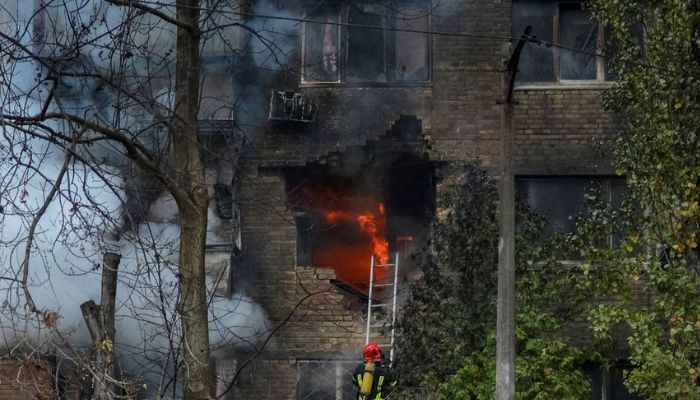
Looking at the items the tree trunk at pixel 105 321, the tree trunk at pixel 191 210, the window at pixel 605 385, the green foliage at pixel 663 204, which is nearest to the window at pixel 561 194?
the window at pixel 605 385

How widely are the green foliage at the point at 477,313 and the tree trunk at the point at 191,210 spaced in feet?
12.1

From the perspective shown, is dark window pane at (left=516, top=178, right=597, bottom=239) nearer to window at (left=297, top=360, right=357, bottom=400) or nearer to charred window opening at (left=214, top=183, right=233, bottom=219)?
window at (left=297, top=360, right=357, bottom=400)

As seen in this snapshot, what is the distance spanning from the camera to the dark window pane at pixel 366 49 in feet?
53.3

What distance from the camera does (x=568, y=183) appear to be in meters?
15.8

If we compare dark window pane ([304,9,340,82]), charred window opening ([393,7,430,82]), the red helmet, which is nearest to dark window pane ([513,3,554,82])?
charred window opening ([393,7,430,82])

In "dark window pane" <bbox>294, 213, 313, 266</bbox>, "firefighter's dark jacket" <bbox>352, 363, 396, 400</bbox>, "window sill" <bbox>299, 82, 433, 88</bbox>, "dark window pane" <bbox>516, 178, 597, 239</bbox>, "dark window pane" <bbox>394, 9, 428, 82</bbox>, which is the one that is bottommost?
"firefighter's dark jacket" <bbox>352, 363, 396, 400</bbox>

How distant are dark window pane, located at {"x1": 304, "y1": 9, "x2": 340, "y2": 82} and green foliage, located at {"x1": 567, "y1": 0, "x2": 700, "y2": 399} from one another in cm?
496

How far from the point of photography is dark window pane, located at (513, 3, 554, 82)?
16000 millimetres

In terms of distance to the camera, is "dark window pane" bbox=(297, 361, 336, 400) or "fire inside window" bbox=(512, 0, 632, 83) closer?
"dark window pane" bbox=(297, 361, 336, 400)

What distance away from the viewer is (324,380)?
1579 centimetres

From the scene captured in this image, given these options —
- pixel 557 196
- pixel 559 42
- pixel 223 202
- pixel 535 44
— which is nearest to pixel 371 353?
pixel 223 202

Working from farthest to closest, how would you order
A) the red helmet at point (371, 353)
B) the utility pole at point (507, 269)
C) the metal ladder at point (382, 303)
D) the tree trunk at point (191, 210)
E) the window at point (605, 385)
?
the window at point (605, 385) → the metal ladder at point (382, 303) → the red helmet at point (371, 353) → the tree trunk at point (191, 210) → the utility pole at point (507, 269)

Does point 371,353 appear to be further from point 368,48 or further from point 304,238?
point 368,48

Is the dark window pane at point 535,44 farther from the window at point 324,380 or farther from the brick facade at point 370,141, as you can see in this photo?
the window at point 324,380
